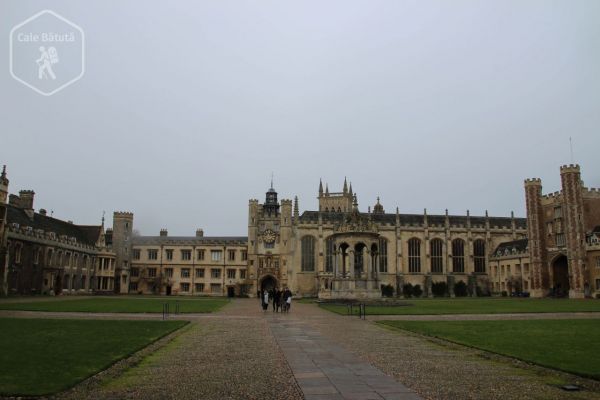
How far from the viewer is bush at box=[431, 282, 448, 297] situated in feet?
254

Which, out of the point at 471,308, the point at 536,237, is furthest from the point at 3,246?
the point at 536,237

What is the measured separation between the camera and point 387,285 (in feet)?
252

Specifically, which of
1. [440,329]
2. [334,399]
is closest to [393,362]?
[334,399]

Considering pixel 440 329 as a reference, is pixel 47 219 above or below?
above

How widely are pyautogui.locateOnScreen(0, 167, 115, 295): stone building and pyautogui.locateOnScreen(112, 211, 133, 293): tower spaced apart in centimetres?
221

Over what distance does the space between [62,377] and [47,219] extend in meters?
63.9

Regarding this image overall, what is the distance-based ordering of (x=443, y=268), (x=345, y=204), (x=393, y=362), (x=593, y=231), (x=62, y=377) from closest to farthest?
(x=62, y=377)
(x=393, y=362)
(x=593, y=231)
(x=443, y=268)
(x=345, y=204)

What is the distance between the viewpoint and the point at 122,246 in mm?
81438

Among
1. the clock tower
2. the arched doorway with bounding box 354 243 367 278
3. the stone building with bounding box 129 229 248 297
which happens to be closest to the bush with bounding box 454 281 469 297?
the clock tower

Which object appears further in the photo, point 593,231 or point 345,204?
point 345,204

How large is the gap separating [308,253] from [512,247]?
105 ft

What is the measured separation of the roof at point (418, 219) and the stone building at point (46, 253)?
32.2 metres

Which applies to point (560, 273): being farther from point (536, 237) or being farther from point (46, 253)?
point (46, 253)

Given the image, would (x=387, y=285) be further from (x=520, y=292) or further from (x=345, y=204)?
(x=345, y=204)
